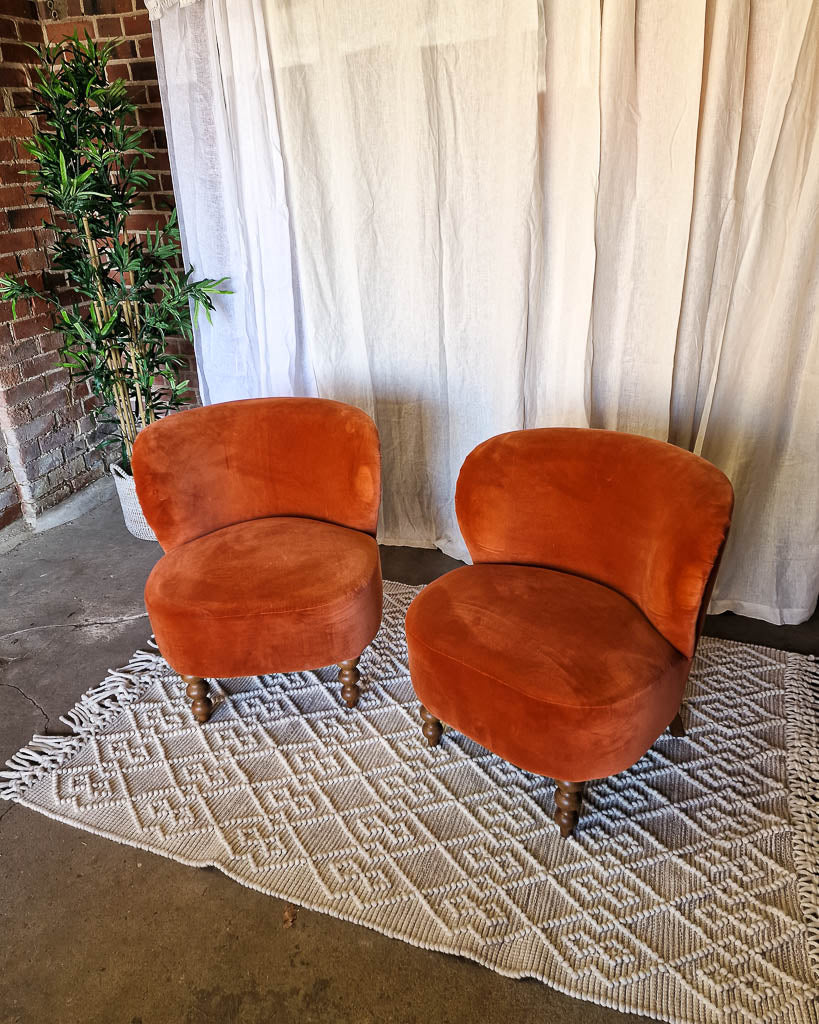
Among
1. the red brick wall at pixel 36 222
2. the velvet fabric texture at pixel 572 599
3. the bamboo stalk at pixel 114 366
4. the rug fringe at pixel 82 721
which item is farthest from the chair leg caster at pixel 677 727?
the red brick wall at pixel 36 222

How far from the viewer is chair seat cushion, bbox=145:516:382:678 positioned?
68.7 inches

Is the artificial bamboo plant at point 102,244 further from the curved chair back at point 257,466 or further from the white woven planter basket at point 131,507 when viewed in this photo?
the curved chair back at point 257,466

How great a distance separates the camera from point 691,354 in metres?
2.13

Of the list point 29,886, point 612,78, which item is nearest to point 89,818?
point 29,886

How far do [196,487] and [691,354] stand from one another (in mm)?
1487

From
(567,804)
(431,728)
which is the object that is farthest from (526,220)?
(567,804)

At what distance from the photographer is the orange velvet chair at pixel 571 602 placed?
144cm

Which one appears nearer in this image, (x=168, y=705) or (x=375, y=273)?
(x=168, y=705)

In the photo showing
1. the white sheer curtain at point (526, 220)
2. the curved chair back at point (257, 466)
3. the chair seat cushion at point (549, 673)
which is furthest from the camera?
the curved chair back at point (257, 466)

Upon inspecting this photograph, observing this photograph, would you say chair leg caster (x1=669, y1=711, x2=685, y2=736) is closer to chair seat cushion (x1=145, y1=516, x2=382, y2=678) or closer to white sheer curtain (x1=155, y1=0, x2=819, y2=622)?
white sheer curtain (x1=155, y1=0, x2=819, y2=622)

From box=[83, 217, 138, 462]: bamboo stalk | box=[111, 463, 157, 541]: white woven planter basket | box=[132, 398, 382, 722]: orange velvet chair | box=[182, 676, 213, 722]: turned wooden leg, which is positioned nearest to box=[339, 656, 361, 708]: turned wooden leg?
box=[132, 398, 382, 722]: orange velvet chair

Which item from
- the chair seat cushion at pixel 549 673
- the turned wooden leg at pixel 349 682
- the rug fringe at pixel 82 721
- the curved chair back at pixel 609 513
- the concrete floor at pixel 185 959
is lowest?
the concrete floor at pixel 185 959

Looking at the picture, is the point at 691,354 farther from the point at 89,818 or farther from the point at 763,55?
the point at 89,818

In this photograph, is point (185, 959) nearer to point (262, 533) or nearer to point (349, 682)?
point (349, 682)
